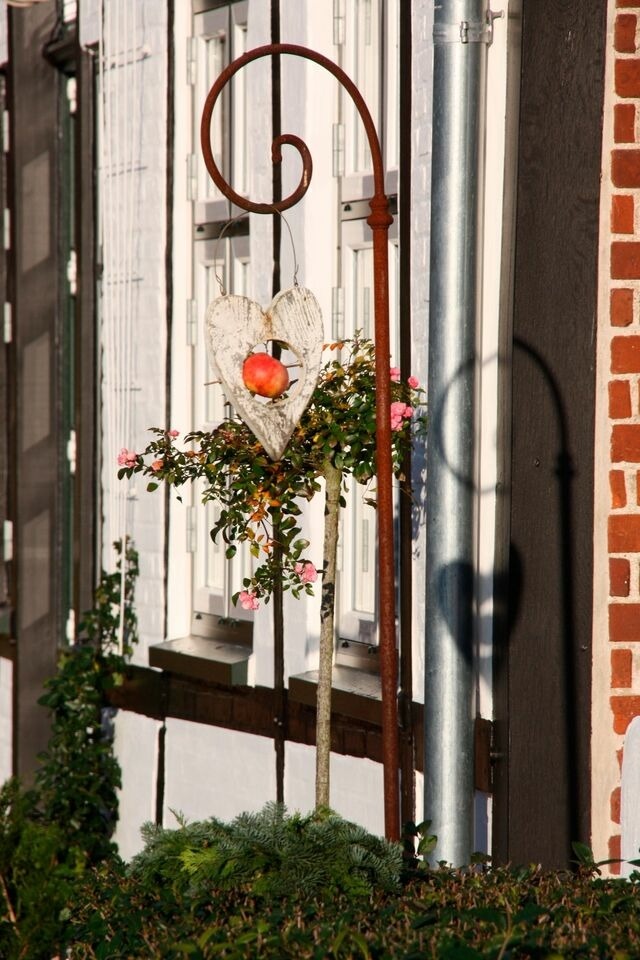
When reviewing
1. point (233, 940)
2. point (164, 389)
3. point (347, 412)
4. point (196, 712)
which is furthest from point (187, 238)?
point (233, 940)

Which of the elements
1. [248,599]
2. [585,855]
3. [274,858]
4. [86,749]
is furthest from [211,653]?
[585,855]

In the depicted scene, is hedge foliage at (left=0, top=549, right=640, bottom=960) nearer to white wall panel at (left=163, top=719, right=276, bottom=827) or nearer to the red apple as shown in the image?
the red apple

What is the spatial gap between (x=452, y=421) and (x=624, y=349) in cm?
58

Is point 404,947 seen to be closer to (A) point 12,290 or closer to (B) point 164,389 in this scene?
(B) point 164,389

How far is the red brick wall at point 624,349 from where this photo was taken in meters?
4.15

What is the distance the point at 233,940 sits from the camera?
2861 millimetres

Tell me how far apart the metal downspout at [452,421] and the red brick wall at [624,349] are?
19.6 inches

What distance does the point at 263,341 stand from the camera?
12.9ft

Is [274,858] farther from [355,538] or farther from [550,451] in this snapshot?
[355,538]

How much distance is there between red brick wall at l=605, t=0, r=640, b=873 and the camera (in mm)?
4148

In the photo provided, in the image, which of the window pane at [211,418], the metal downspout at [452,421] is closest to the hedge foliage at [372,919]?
the metal downspout at [452,421]

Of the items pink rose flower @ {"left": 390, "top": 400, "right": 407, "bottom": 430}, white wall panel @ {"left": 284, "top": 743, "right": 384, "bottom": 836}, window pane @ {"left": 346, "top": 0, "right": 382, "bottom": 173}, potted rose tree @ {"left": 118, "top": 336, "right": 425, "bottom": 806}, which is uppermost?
window pane @ {"left": 346, "top": 0, "right": 382, "bottom": 173}

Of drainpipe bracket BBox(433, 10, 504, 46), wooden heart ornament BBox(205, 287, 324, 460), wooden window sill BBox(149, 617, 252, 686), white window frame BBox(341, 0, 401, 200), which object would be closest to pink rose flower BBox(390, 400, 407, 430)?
wooden heart ornament BBox(205, 287, 324, 460)

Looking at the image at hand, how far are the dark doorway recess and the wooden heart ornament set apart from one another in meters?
0.74
